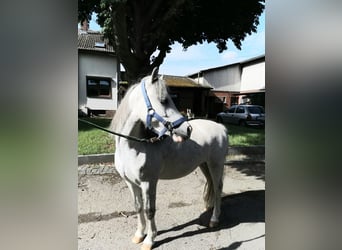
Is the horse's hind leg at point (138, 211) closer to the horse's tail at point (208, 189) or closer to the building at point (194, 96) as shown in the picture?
the horse's tail at point (208, 189)

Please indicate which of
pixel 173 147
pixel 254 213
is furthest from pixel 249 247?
pixel 173 147

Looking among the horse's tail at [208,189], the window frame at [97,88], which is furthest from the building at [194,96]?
the horse's tail at [208,189]

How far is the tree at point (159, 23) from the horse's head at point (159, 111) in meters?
3.62

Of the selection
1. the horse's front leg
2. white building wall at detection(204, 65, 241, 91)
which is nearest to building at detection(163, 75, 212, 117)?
white building wall at detection(204, 65, 241, 91)

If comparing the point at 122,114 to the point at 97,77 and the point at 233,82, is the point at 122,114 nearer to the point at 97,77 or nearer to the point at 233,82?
the point at 97,77

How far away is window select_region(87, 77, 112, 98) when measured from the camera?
16391mm

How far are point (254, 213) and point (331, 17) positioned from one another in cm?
337

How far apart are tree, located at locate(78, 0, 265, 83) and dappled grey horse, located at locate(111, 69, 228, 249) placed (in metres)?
3.27

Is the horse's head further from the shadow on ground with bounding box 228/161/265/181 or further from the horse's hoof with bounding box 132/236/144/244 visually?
the shadow on ground with bounding box 228/161/265/181

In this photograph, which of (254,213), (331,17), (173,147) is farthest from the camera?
(254,213)

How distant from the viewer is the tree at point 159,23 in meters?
5.96

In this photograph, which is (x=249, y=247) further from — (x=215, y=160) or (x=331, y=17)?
(x=331, y=17)

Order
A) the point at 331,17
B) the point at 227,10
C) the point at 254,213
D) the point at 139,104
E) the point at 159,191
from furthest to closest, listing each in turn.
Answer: the point at 227,10
the point at 159,191
the point at 254,213
the point at 139,104
the point at 331,17

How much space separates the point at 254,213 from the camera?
356 centimetres
